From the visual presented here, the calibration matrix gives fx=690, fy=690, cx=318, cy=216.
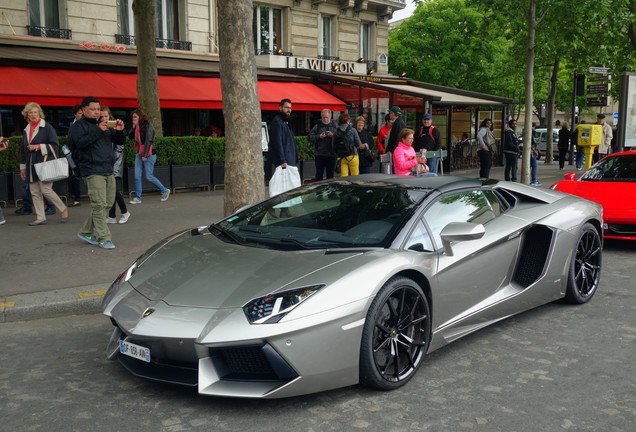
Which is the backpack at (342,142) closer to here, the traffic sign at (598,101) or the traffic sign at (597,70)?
the traffic sign at (597,70)

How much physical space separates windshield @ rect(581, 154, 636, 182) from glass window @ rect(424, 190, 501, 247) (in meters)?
4.89

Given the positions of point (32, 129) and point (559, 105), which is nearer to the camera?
point (32, 129)

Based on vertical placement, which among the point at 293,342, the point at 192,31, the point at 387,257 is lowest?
the point at 293,342

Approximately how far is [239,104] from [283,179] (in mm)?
2015

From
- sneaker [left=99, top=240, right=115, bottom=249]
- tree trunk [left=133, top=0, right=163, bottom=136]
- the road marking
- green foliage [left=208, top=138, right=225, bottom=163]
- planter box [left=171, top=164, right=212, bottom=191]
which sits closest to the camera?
the road marking

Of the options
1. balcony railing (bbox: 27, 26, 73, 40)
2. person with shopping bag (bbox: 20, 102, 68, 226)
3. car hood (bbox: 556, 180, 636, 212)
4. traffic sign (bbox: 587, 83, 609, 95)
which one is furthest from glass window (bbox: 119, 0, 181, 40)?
car hood (bbox: 556, 180, 636, 212)

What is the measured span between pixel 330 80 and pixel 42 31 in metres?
8.39

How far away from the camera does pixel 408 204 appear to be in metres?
4.80

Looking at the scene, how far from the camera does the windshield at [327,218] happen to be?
178 inches

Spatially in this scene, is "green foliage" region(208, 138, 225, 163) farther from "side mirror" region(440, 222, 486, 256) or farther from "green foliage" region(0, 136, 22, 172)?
"side mirror" region(440, 222, 486, 256)

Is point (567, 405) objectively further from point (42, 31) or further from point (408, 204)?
point (42, 31)

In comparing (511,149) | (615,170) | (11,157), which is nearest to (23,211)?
(11,157)

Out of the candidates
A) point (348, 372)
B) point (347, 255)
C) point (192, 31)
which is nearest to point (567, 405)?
point (348, 372)

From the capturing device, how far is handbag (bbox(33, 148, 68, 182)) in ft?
32.4
